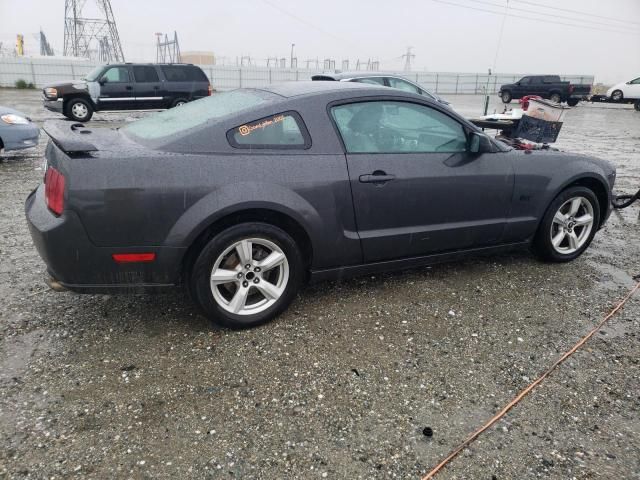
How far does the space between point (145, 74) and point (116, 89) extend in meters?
1.04

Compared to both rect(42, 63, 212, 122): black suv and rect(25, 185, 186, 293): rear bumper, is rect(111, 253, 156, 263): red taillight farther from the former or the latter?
rect(42, 63, 212, 122): black suv

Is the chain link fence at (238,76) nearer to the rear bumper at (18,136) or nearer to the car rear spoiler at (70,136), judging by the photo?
the rear bumper at (18,136)

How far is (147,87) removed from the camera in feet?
49.5

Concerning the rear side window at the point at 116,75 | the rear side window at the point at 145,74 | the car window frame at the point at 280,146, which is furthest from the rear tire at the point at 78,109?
the car window frame at the point at 280,146

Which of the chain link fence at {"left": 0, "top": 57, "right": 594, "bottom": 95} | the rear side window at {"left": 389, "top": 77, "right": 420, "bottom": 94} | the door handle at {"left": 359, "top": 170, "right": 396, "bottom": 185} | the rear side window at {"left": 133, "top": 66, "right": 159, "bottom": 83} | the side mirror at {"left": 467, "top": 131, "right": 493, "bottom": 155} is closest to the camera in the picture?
the door handle at {"left": 359, "top": 170, "right": 396, "bottom": 185}

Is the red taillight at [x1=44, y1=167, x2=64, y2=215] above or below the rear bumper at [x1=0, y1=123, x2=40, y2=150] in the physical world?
above

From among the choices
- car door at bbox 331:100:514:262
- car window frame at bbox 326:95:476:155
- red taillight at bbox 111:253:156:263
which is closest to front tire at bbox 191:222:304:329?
red taillight at bbox 111:253:156:263

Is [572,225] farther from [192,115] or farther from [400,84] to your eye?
[400,84]

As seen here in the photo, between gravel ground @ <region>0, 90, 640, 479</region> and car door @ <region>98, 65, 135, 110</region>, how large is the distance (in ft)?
39.2

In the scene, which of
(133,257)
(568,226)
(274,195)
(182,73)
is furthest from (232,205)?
(182,73)

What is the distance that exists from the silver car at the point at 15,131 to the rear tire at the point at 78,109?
6.88 m

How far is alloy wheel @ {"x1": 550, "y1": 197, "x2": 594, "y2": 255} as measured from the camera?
4156 mm

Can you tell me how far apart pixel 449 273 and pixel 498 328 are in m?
0.90

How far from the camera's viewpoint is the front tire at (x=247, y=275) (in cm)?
287
